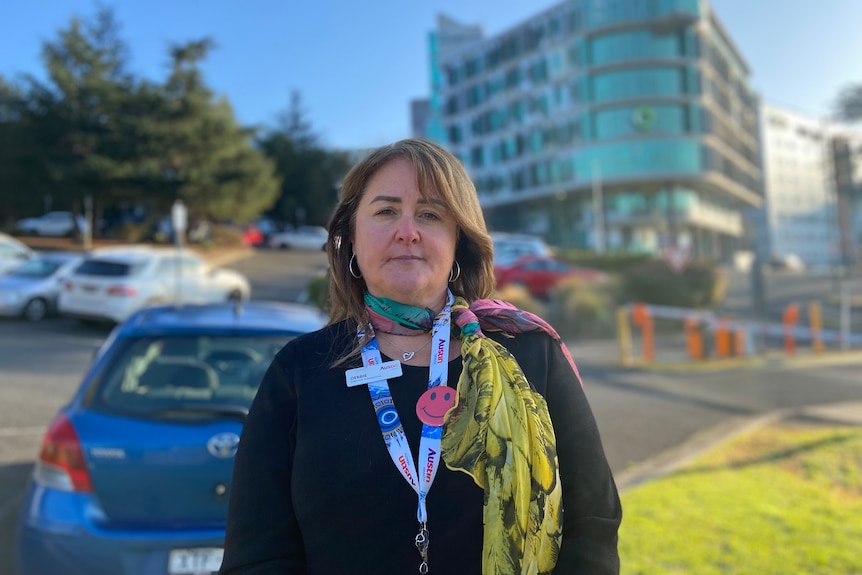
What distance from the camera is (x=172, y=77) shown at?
35875 mm

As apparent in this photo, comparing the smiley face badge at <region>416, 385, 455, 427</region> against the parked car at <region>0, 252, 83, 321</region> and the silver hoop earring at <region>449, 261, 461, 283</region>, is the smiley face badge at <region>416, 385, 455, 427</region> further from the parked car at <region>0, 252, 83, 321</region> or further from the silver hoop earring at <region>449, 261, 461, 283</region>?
the parked car at <region>0, 252, 83, 321</region>

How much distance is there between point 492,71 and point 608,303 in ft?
173

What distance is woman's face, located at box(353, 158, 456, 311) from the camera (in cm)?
182

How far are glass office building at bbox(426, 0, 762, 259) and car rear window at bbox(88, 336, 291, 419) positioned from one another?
46557 mm

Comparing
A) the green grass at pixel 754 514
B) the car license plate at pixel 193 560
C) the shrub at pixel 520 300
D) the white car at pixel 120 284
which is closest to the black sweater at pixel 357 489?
the car license plate at pixel 193 560

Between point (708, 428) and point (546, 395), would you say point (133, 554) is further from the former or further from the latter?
point (708, 428)

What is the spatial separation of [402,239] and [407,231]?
3 cm

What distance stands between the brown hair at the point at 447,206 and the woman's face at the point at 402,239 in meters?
0.03

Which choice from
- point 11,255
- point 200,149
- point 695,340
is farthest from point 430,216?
point 200,149

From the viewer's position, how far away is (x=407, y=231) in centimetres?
181

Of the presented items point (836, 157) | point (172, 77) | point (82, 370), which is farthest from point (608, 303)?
point (172, 77)

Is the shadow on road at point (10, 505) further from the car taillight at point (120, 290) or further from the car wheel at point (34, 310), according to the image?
the car wheel at point (34, 310)

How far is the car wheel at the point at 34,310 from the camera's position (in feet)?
50.9

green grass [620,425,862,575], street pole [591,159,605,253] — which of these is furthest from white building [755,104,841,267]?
green grass [620,425,862,575]
